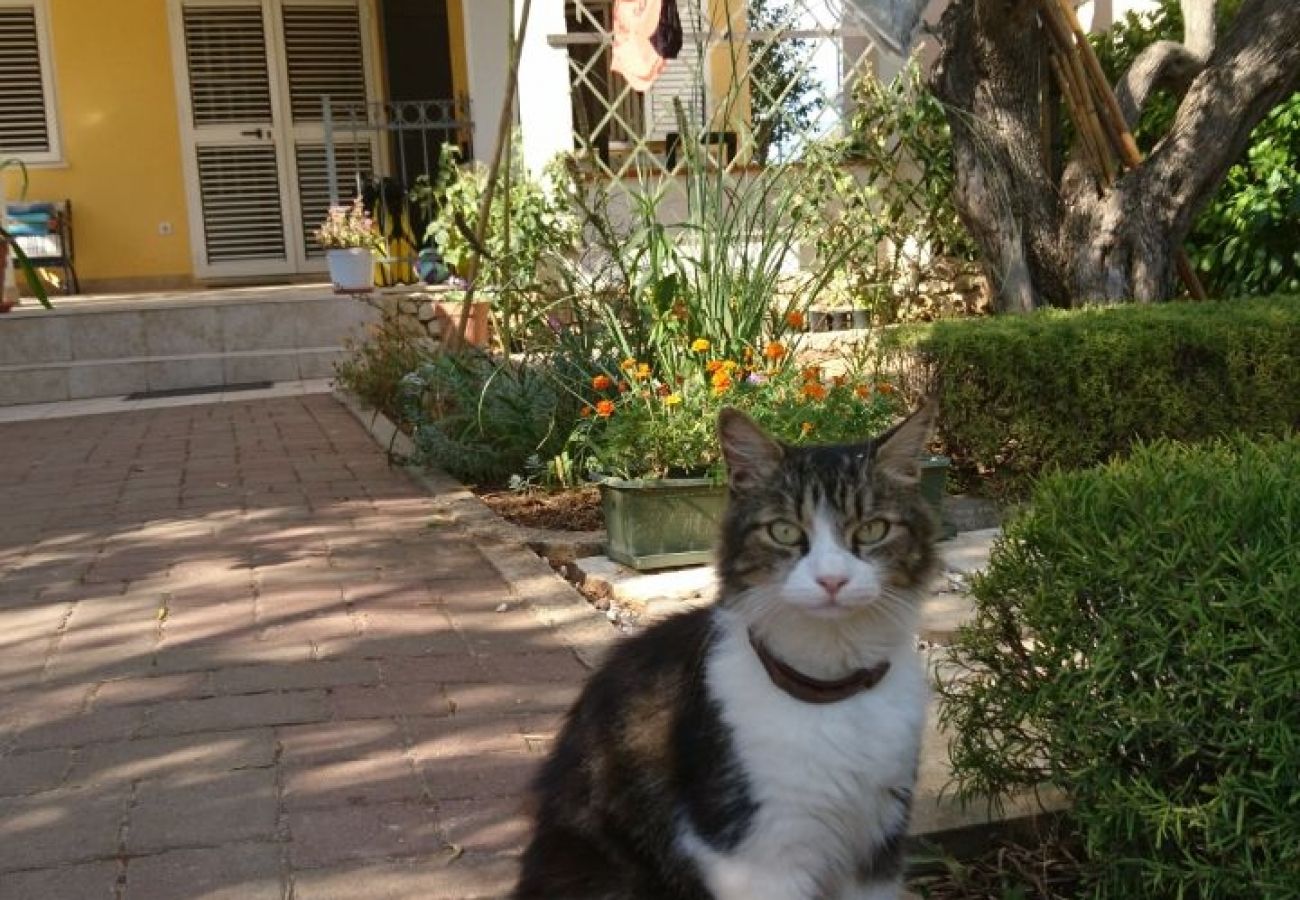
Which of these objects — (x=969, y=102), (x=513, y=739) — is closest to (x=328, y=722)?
(x=513, y=739)

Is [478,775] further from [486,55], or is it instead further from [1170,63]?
[486,55]

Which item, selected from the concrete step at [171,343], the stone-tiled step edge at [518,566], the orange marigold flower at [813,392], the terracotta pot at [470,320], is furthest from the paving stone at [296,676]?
the concrete step at [171,343]

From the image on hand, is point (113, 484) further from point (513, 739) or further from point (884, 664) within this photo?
point (884, 664)

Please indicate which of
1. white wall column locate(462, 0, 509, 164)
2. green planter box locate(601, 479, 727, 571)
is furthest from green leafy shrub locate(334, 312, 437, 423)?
green planter box locate(601, 479, 727, 571)

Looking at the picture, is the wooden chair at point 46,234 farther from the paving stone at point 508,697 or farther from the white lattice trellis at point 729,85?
the paving stone at point 508,697

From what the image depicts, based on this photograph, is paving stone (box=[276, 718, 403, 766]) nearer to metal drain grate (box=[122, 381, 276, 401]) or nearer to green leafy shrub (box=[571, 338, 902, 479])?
green leafy shrub (box=[571, 338, 902, 479])

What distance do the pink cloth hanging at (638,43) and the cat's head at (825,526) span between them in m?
4.52

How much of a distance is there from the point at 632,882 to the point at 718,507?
2785 millimetres

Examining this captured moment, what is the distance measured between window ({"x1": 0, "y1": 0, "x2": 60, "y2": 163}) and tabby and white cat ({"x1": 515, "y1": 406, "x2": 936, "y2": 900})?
1310 cm

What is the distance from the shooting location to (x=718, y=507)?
4.97 metres

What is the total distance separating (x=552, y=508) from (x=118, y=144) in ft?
31.7

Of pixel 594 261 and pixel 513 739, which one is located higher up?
pixel 594 261

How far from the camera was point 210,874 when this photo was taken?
277cm

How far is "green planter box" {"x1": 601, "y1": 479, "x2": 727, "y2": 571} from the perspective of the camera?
16.1 feet
